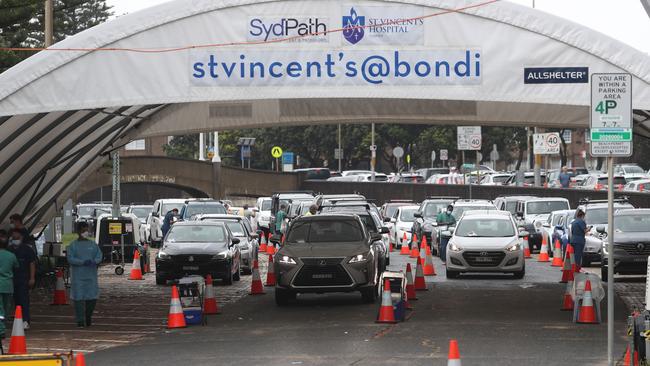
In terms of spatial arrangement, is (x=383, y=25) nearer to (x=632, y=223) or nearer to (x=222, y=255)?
(x=222, y=255)

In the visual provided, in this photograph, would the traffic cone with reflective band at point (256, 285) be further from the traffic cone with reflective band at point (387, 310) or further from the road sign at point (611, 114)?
the road sign at point (611, 114)

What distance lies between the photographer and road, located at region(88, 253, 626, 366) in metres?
16.7

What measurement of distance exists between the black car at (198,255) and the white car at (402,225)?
47.4 ft

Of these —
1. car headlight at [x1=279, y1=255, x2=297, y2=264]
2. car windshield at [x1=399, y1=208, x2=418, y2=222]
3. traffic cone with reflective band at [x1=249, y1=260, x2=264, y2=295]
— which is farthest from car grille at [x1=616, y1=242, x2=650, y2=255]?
car windshield at [x1=399, y1=208, x2=418, y2=222]

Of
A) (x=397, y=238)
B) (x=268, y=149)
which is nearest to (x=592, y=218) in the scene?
(x=397, y=238)

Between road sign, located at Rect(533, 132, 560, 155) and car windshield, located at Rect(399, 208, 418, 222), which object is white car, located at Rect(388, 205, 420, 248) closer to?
car windshield, located at Rect(399, 208, 418, 222)

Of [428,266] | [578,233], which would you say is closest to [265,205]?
[428,266]

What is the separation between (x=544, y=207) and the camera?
44281 millimetres

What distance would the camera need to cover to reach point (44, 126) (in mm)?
26594

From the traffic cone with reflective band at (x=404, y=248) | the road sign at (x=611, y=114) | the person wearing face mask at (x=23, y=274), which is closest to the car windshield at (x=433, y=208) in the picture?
the traffic cone with reflective band at (x=404, y=248)

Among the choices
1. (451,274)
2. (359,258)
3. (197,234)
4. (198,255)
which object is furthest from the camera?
(197,234)

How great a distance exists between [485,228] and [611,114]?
1750 cm

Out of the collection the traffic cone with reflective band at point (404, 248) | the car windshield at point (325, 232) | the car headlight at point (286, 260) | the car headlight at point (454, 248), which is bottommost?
the traffic cone with reflective band at point (404, 248)

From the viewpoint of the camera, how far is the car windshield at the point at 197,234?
31.7 m
